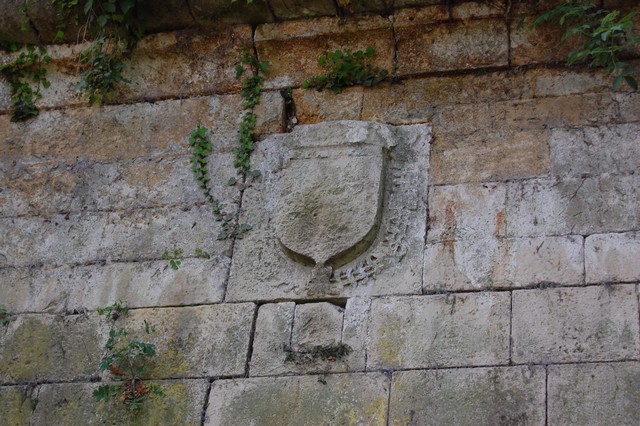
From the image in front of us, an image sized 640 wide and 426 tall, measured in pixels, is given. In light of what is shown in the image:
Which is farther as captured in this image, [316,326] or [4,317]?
[4,317]

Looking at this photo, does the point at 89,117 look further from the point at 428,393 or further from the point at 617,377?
the point at 617,377

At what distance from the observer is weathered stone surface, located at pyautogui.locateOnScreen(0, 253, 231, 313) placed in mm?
5703

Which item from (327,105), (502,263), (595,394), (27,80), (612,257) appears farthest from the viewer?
(27,80)

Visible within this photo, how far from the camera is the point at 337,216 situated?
18.2 ft

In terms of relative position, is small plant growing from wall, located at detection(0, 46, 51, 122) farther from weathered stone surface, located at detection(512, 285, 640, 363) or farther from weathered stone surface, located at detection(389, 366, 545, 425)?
weathered stone surface, located at detection(512, 285, 640, 363)

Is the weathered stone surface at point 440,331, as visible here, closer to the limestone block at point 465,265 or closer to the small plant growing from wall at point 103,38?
the limestone block at point 465,265

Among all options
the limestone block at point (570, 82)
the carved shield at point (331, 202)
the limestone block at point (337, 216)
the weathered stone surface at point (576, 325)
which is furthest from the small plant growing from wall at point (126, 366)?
the limestone block at point (570, 82)

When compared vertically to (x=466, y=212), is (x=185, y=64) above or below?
above

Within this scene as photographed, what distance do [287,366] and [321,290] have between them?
0.39 meters

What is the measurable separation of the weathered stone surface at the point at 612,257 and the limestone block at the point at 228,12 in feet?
7.12

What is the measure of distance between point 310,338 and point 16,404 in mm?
1439

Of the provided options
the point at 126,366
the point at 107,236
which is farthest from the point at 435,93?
the point at 126,366

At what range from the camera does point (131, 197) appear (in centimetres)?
614

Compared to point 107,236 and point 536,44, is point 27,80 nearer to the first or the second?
point 107,236
